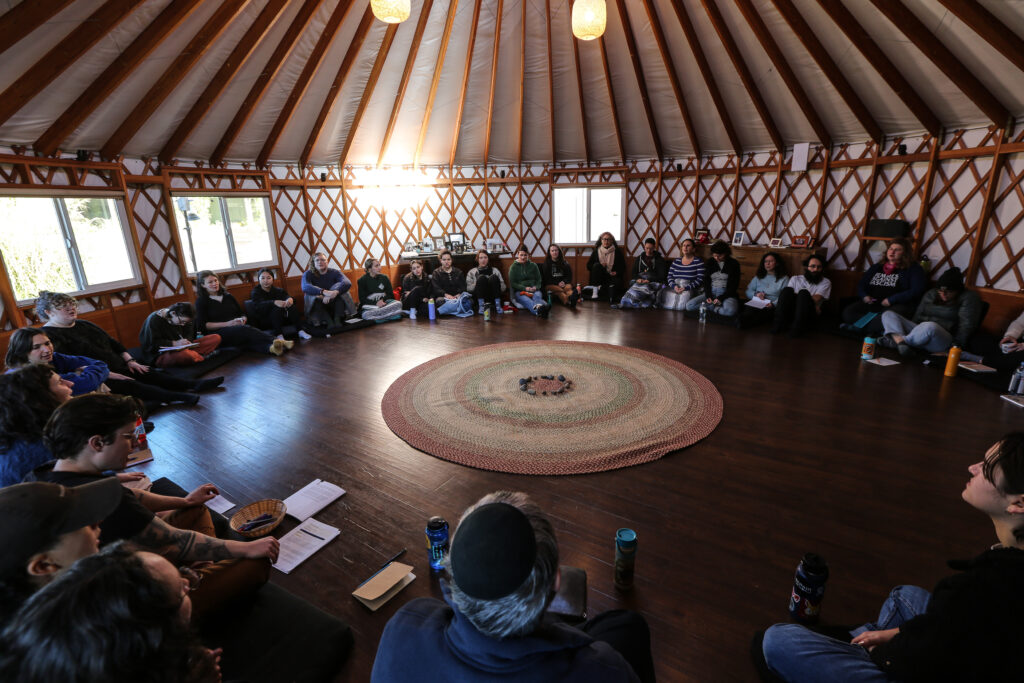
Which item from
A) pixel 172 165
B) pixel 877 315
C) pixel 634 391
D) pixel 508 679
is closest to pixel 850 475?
pixel 634 391

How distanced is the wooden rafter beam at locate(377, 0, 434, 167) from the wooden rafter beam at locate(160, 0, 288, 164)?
4.50 ft

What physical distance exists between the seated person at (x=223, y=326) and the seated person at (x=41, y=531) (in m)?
4.47

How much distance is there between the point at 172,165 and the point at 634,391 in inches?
248

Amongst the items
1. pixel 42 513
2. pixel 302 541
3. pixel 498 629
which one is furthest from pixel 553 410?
pixel 42 513

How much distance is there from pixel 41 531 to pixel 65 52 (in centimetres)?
440

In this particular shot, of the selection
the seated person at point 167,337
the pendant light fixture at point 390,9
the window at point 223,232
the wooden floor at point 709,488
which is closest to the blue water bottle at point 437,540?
the wooden floor at point 709,488

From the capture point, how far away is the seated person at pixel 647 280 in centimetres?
689

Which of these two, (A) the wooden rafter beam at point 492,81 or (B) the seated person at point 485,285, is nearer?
(A) the wooden rafter beam at point 492,81

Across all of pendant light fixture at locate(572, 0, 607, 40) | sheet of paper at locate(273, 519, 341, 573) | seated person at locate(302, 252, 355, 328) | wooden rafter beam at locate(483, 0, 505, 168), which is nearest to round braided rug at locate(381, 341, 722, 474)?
sheet of paper at locate(273, 519, 341, 573)

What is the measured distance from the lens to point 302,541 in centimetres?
224

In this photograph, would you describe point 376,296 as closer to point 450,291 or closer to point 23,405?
point 450,291

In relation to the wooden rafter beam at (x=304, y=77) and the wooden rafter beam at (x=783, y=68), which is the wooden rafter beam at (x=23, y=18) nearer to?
the wooden rafter beam at (x=304, y=77)

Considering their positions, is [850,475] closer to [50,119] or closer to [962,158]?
[962,158]

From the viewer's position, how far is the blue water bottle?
1.96 m
